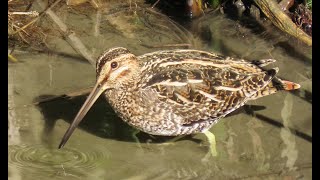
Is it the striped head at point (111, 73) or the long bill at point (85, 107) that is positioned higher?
the striped head at point (111, 73)

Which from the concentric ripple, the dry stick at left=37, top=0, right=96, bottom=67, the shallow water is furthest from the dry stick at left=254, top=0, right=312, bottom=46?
the concentric ripple

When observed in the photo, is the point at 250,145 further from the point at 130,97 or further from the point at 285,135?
the point at 130,97

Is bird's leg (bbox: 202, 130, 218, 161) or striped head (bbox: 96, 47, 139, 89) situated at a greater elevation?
striped head (bbox: 96, 47, 139, 89)

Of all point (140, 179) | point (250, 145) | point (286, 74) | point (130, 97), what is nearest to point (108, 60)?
point (130, 97)

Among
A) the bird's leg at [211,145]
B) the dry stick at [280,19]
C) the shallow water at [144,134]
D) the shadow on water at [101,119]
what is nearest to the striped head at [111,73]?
the shallow water at [144,134]

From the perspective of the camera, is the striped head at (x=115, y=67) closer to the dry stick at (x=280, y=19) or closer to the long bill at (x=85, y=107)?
the long bill at (x=85, y=107)

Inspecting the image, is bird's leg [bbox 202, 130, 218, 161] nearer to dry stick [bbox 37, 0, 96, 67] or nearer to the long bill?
the long bill

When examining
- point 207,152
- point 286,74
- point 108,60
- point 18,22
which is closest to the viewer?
point 108,60
